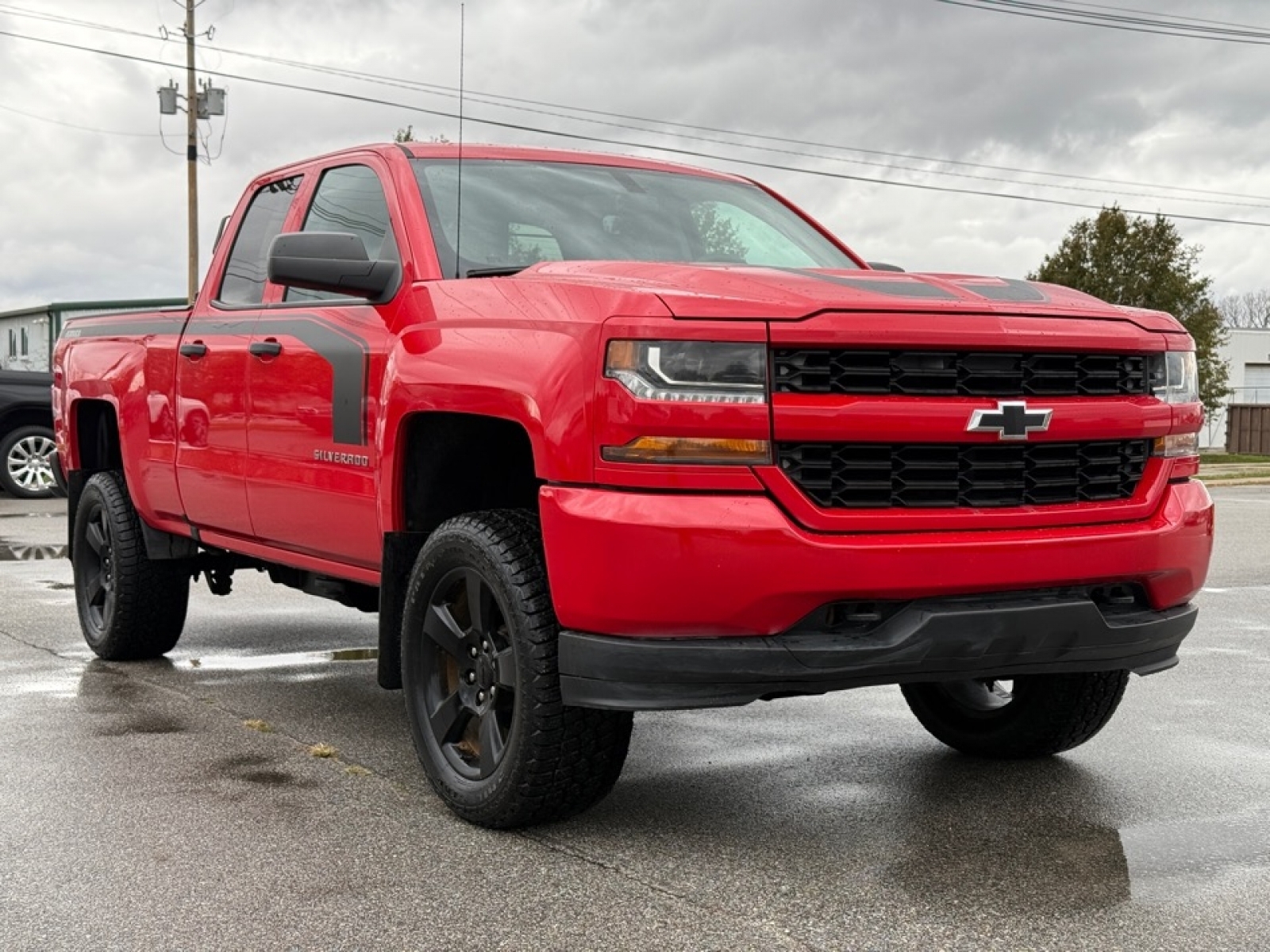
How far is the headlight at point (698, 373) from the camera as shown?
12.0 feet

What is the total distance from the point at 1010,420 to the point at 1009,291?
483 millimetres

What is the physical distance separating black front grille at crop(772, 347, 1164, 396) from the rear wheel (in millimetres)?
14318

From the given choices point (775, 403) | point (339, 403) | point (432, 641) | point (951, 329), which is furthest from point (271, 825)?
point (951, 329)

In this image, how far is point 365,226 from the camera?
527 centimetres

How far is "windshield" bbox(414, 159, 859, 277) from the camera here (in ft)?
16.1

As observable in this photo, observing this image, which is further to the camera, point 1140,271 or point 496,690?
point 1140,271

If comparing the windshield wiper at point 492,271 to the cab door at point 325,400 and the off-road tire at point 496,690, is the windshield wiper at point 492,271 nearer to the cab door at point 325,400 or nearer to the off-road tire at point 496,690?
the cab door at point 325,400

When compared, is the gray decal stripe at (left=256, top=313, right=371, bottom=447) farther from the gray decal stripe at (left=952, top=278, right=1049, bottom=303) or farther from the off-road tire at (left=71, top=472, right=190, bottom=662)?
the off-road tire at (left=71, top=472, right=190, bottom=662)

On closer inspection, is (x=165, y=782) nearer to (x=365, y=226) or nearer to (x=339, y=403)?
(x=339, y=403)

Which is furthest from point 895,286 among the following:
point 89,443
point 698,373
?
point 89,443

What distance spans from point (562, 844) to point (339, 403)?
1607 mm

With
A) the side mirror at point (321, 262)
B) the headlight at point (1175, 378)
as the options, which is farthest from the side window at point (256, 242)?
the headlight at point (1175, 378)

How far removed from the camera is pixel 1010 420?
3834mm

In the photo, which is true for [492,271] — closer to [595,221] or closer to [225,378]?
[595,221]
